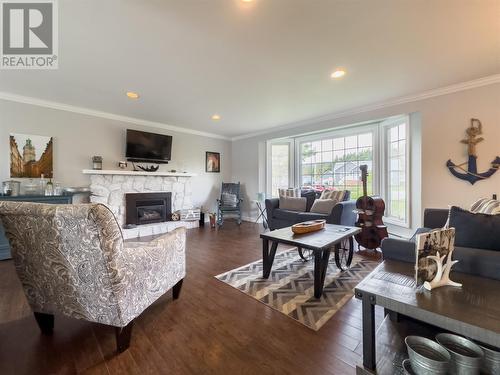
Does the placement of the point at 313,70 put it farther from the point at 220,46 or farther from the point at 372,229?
the point at 372,229

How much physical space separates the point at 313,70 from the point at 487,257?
90.6 inches

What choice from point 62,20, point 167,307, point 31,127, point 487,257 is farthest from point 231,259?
point 31,127

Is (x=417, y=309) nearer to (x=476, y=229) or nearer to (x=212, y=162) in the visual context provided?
(x=476, y=229)

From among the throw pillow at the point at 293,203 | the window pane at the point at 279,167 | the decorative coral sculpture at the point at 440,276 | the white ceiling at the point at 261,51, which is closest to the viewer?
the decorative coral sculpture at the point at 440,276

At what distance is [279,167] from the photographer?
569 centimetres

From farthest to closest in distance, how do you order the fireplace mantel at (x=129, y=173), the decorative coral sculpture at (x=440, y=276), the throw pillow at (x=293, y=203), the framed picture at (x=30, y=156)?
the throw pillow at (x=293, y=203) < the fireplace mantel at (x=129, y=173) < the framed picture at (x=30, y=156) < the decorative coral sculpture at (x=440, y=276)

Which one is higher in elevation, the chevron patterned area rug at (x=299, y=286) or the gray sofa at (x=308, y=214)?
the gray sofa at (x=308, y=214)

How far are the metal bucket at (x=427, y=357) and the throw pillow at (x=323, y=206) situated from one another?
2.98m

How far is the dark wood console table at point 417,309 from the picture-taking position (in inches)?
31.7

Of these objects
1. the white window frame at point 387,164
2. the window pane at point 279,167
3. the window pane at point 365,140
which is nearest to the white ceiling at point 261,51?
the white window frame at point 387,164

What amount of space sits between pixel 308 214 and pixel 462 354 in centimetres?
297

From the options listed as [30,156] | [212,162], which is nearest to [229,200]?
[212,162]

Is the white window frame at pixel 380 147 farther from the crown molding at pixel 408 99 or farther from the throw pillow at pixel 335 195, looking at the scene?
the throw pillow at pixel 335 195

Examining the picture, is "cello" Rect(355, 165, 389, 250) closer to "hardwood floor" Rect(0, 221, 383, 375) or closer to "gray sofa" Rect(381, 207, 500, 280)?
"hardwood floor" Rect(0, 221, 383, 375)
